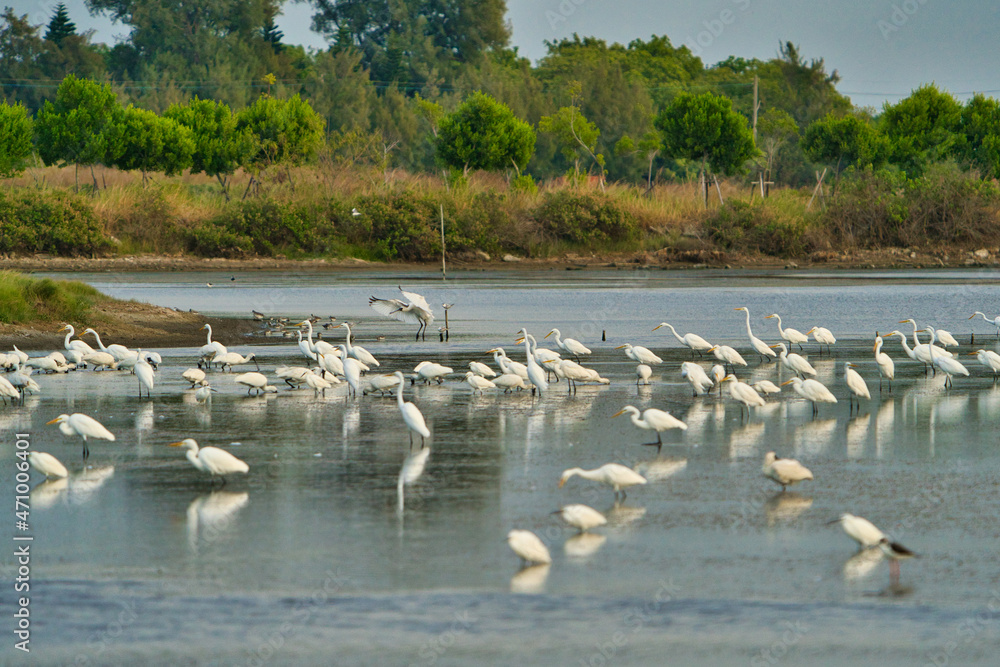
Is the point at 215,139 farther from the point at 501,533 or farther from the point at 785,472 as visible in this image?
the point at 501,533

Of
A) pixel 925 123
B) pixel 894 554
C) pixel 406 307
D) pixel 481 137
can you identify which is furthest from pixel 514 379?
pixel 925 123

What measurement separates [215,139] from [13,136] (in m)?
9.45

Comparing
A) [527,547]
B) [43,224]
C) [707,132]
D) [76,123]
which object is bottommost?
[527,547]

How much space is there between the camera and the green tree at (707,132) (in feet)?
181

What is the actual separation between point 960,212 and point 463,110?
24611 millimetres

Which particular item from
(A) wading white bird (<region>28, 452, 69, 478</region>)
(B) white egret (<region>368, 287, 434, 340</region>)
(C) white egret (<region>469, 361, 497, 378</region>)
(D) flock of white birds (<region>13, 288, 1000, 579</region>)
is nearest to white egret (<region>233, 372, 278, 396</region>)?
(D) flock of white birds (<region>13, 288, 1000, 579</region>)

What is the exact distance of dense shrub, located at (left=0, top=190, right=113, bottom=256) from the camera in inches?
2051

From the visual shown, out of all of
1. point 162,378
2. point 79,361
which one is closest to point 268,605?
point 162,378

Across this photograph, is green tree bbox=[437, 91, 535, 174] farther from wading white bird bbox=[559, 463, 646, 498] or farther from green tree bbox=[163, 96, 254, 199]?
wading white bird bbox=[559, 463, 646, 498]

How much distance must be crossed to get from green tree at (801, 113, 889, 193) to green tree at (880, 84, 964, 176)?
3.53 feet

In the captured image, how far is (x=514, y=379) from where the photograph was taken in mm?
15711

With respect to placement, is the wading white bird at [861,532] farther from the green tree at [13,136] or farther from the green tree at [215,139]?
the green tree at [215,139]

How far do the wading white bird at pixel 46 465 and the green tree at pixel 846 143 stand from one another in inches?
2069

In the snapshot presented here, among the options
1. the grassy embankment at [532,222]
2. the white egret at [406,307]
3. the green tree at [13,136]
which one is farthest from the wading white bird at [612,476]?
the green tree at [13,136]
